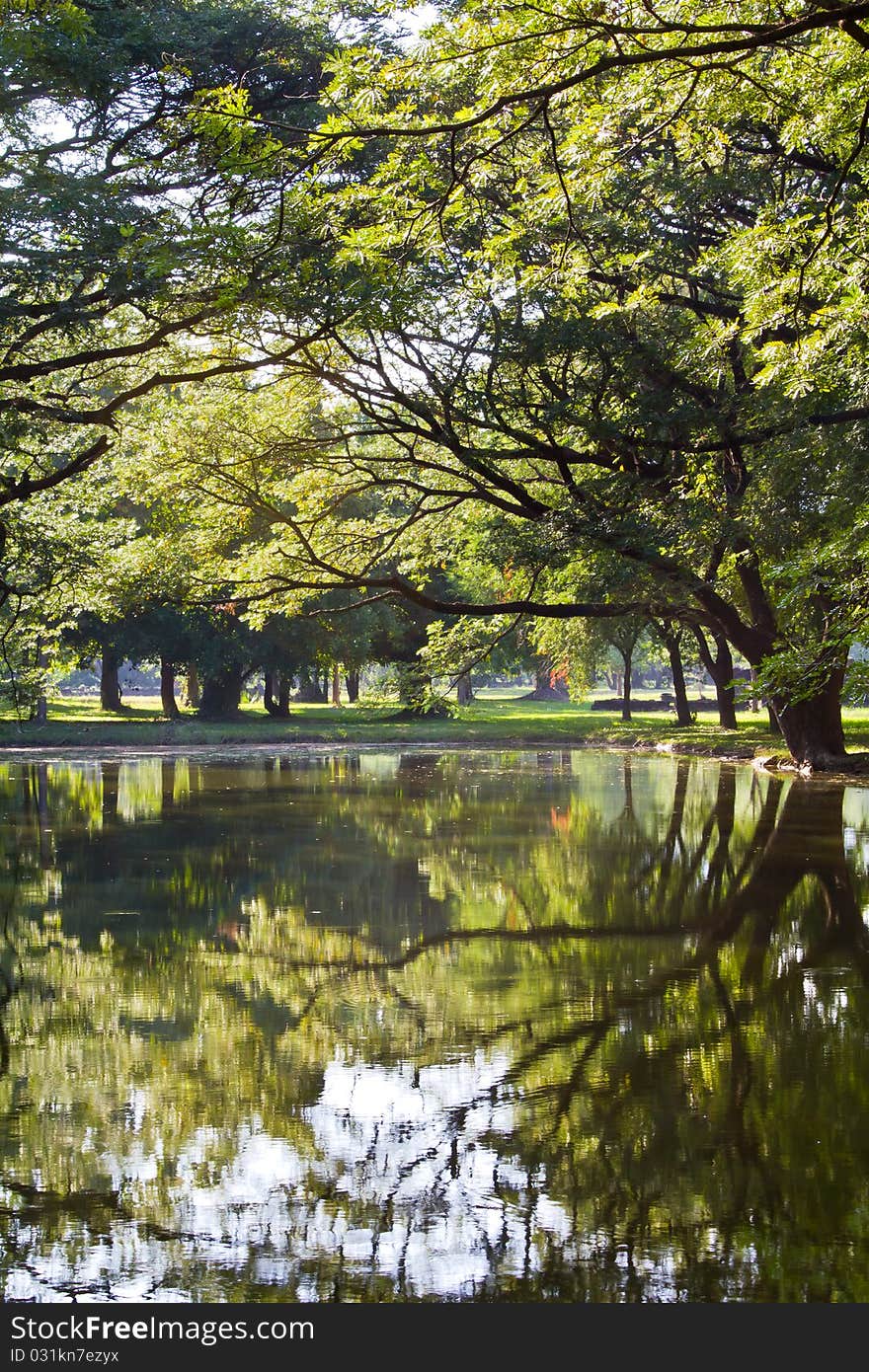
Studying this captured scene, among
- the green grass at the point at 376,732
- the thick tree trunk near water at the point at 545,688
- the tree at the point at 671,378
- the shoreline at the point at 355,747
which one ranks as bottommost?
the shoreline at the point at 355,747

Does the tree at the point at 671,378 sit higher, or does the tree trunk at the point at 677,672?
the tree at the point at 671,378

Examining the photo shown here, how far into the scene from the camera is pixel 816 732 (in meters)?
26.5

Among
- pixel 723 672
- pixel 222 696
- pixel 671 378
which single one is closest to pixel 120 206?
pixel 671 378

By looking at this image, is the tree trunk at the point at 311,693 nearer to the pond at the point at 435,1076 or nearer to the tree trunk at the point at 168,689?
the tree trunk at the point at 168,689

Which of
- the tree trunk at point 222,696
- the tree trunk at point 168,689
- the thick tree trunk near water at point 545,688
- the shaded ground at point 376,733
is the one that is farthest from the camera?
the thick tree trunk near water at point 545,688

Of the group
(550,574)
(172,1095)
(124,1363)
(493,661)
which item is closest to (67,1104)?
(172,1095)

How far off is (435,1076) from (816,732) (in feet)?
68.5

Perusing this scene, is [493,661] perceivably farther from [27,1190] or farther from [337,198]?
[27,1190]

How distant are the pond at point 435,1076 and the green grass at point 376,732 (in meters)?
20.6

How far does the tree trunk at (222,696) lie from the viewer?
5212 cm

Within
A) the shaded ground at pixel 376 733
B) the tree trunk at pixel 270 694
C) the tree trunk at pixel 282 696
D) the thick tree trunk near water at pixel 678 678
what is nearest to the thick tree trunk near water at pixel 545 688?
the tree trunk at pixel 270 694

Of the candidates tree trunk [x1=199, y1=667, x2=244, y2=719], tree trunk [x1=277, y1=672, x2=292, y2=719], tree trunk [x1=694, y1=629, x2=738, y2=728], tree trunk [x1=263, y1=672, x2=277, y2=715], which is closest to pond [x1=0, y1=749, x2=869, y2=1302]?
tree trunk [x1=694, y1=629, x2=738, y2=728]

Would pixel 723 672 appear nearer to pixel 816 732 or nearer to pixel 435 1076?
pixel 816 732

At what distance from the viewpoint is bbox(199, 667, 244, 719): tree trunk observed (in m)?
52.1
